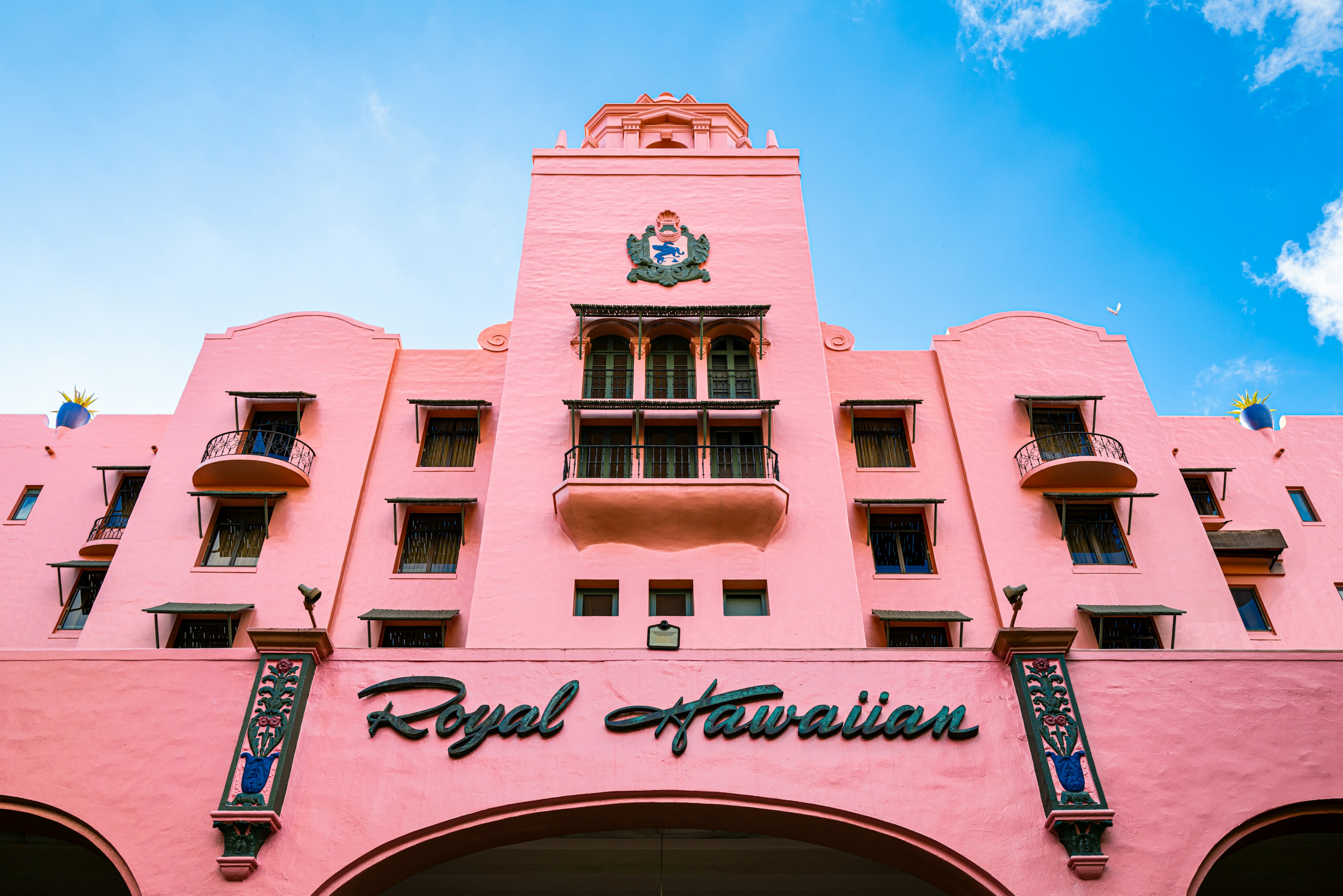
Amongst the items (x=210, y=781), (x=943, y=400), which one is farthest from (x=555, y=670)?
(x=943, y=400)

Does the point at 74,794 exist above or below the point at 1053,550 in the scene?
below

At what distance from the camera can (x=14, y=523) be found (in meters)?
26.9

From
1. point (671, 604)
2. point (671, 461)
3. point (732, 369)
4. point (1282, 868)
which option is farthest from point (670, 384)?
point (1282, 868)

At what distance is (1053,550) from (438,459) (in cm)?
1623

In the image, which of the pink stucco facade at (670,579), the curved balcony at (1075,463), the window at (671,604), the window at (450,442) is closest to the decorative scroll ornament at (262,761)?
the pink stucco facade at (670,579)

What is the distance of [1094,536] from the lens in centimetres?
2447

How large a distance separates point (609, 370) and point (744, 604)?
7.59 metres

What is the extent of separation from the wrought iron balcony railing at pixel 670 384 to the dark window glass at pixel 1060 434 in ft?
31.0

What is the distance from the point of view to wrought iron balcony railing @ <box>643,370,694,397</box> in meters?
25.1

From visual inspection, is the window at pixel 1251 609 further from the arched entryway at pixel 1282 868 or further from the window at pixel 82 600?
the window at pixel 82 600

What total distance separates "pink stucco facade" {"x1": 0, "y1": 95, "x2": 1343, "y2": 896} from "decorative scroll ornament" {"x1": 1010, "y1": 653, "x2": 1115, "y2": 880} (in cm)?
10

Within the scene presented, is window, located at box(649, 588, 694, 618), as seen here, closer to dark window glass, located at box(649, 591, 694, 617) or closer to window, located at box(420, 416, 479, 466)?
dark window glass, located at box(649, 591, 694, 617)

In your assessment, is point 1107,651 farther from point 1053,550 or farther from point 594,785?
point 1053,550

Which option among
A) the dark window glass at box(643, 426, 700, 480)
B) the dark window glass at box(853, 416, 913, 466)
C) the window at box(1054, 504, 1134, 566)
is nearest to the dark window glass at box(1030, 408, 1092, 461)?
the window at box(1054, 504, 1134, 566)
